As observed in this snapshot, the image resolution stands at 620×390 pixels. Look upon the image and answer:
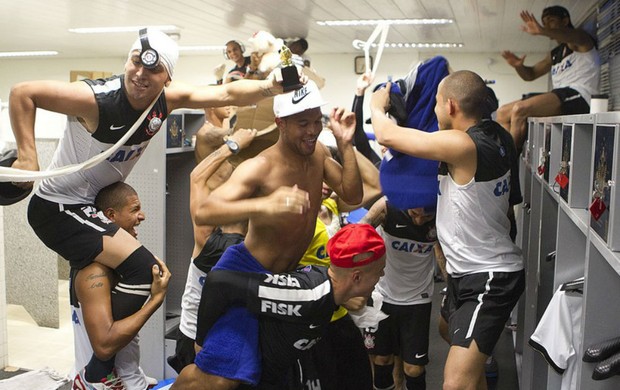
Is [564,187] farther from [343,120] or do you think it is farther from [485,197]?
[343,120]

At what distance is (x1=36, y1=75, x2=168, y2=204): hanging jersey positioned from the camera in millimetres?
2586

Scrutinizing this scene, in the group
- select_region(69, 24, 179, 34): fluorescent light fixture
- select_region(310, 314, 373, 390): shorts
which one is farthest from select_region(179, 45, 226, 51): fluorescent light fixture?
select_region(310, 314, 373, 390): shorts

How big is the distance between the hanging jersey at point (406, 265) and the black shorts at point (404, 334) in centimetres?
5

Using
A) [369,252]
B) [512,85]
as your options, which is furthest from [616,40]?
[512,85]

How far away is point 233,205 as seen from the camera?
2.24 meters

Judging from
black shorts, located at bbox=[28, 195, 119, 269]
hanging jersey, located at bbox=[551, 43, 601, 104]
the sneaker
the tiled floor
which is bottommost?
the tiled floor

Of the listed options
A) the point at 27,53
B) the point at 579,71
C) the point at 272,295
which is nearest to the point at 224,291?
the point at 272,295

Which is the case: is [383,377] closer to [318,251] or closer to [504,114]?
[318,251]

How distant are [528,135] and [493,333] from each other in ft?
8.21

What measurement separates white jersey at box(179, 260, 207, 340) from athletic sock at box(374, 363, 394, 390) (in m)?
1.11

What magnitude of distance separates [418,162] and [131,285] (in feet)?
4.75

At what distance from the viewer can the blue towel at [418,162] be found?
3078mm

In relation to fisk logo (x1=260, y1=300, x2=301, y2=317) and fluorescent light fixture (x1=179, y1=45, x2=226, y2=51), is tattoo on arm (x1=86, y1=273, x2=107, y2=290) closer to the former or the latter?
fisk logo (x1=260, y1=300, x2=301, y2=317)

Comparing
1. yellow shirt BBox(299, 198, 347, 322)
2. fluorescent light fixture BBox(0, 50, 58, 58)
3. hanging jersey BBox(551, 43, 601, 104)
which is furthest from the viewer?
fluorescent light fixture BBox(0, 50, 58, 58)
